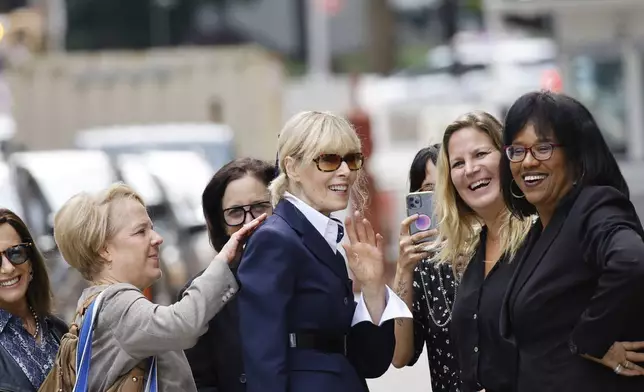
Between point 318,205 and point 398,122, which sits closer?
point 318,205

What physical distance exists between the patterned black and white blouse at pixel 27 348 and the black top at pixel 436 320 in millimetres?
1422

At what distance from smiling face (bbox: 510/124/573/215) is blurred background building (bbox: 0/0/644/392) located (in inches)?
83.9

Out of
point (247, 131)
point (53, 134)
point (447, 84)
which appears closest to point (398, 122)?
point (447, 84)

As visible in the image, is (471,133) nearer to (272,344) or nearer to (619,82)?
(272,344)

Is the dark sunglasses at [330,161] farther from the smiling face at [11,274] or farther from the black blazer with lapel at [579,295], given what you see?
the smiling face at [11,274]

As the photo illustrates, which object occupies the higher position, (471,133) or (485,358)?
(471,133)

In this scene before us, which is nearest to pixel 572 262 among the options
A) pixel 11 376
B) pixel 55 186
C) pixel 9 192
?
pixel 11 376

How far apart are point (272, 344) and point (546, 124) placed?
1.14 m

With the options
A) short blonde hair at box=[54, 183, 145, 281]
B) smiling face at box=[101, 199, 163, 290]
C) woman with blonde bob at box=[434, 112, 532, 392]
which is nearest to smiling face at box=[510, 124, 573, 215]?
woman with blonde bob at box=[434, 112, 532, 392]

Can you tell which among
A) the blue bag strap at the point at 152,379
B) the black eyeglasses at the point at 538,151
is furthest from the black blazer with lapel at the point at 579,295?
the blue bag strap at the point at 152,379

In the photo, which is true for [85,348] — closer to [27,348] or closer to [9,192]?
[27,348]

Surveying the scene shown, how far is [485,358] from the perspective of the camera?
16.4 ft

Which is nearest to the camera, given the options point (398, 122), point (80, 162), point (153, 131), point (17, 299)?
point (17, 299)

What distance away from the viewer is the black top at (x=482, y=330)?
490cm
